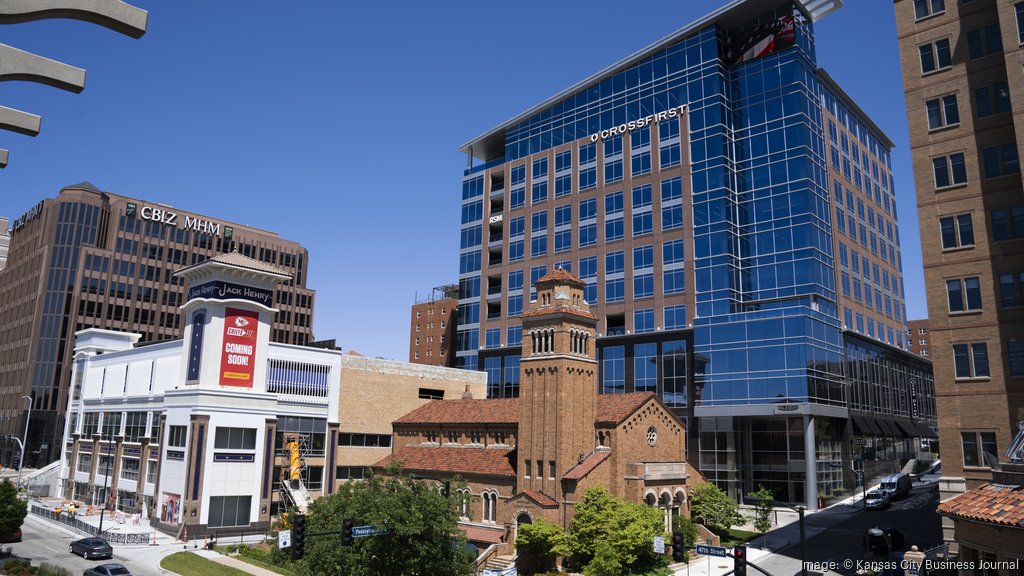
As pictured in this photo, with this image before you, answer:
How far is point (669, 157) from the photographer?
8381 cm

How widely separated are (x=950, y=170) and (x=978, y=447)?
15.8 meters

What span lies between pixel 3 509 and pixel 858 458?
7868cm

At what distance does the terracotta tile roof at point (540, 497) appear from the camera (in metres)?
50.6

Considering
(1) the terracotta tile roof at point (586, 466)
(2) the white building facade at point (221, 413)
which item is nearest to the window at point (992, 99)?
(1) the terracotta tile roof at point (586, 466)

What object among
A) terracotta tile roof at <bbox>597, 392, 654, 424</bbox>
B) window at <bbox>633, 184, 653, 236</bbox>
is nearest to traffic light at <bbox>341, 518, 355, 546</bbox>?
terracotta tile roof at <bbox>597, 392, 654, 424</bbox>

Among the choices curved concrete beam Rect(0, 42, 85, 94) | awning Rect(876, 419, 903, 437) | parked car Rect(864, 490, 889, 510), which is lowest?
parked car Rect(864, 490, 889, 510)

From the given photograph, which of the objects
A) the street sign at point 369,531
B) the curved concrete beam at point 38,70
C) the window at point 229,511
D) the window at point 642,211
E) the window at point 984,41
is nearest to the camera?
the curved concrete beam at point 38,70

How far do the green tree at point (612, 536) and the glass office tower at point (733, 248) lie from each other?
28387 millimetres

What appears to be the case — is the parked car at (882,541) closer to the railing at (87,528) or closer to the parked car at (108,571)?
the parked car at (108,571)

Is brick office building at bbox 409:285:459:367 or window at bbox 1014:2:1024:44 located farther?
brick office building at bbox 409:285:459:367

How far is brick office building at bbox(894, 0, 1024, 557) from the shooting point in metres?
38.7

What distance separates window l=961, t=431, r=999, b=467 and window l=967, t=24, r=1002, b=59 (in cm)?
2179

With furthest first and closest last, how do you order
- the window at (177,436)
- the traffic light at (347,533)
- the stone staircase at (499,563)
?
the window at (177,436) < the stone staircase at (499,563) < the traffic light at (347,533)

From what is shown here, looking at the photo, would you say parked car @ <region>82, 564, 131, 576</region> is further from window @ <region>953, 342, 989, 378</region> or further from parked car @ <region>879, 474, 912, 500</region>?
parked car @ <region>879, 474, 912, 500</region>
